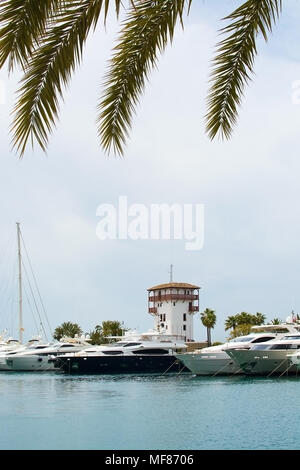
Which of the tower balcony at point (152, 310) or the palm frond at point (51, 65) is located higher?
the palm frond at point (51, 65)

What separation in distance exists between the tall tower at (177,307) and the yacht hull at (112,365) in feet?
94.5

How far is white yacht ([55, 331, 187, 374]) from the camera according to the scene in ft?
185

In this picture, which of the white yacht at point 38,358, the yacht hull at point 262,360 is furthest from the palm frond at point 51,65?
the white yacht at point 38,358

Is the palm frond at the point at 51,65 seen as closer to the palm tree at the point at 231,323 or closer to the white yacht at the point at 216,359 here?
the white yacht at the point at 216,359

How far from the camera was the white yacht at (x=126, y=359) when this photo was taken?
185ft

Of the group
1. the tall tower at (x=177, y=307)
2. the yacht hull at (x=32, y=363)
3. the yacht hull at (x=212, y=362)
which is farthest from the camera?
the tall tower at (x=177, y=307)

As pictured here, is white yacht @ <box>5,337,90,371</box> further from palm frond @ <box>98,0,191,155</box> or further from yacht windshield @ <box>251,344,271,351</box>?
palm frond @ <box>98,0,191,155</box>

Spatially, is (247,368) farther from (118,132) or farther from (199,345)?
(118,132)

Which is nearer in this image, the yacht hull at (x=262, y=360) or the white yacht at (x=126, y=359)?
the yacht hull at (x=262, y=360)

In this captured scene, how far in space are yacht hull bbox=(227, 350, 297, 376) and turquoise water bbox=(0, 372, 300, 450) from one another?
111cm

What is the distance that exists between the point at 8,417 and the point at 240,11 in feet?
87.9

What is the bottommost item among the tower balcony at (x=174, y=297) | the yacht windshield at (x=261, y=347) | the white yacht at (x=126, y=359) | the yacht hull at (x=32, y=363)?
the yacht hull at (x=32, y=363)

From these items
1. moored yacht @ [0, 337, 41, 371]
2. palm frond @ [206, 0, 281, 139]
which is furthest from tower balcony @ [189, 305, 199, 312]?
palm frond @ [206, 0, 281, 139]
